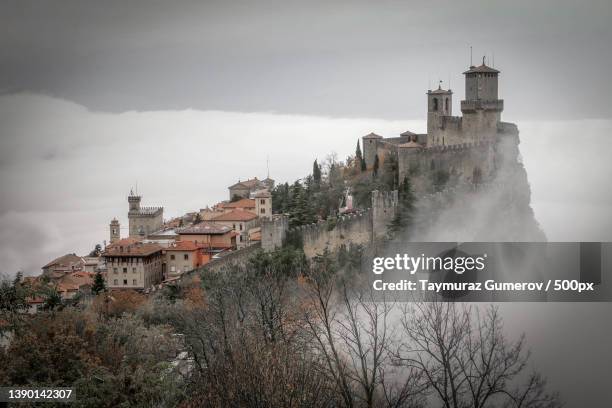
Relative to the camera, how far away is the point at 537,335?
1481 centimetres

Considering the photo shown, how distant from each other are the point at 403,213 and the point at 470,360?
36.5 feet

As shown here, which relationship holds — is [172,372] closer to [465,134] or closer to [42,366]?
[42,366]

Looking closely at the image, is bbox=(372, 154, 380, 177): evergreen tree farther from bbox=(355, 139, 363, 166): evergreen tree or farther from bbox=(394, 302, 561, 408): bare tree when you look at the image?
bbox=(394, 302, 561, 408): bare tree

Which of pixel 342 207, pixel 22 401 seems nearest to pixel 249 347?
pixel 22 401

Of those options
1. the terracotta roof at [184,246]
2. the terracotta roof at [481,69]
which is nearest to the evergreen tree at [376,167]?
the terracotta roof at [481,69]

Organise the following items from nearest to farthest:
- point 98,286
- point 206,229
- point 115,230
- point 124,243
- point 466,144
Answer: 1. point 466,144
2. point 98,286
3. point 124,243
4. point 206,229
5. point 115,230

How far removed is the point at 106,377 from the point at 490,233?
12.5 metres

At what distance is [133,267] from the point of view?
27.4m

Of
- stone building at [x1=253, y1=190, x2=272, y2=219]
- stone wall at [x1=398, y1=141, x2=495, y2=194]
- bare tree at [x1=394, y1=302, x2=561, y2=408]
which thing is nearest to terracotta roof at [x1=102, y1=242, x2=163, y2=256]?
stone building at [x1=253, y1=190, x2=272, y2=219]

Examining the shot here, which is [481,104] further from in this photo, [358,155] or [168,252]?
[168,252]

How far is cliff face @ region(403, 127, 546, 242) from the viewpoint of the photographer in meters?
23.2

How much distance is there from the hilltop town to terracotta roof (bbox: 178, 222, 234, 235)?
0.10 ft

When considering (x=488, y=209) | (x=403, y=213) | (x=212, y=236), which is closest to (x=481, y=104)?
(x=488, y=209)

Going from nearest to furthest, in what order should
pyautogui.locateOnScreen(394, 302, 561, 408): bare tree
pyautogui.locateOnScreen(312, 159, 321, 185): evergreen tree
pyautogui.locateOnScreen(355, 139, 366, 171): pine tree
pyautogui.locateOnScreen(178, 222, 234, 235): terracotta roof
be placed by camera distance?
pyautogui.locateOnScreen(394, 302, 561, 408): bare tree < pyautogui.locateOnScreen(355, 139, 366, 171): pine tree < pyautogui.locateOnScreen(178, 222, 234, 235): terracotta roof < pyautogui.locateOnScreen(312, 159, 321, 185): evergreen tree
